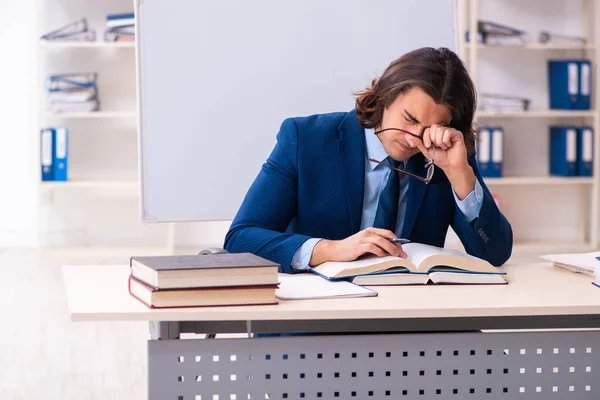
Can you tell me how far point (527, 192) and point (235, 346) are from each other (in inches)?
176

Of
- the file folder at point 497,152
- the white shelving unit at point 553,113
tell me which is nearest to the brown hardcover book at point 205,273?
the white shelving unit at point 553,113

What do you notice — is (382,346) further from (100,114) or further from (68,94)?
(68,94)

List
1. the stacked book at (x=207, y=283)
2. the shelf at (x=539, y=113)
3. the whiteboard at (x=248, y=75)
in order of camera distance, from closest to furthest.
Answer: the stacked book at (x=207, y=283)
the whiteboard at (x=248, y=75)
the shelf at (x=539, y=113)

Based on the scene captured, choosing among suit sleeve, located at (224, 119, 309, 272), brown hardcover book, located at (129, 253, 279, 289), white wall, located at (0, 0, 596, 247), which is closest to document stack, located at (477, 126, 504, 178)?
white wall, located at (0, 0, 596, 247)

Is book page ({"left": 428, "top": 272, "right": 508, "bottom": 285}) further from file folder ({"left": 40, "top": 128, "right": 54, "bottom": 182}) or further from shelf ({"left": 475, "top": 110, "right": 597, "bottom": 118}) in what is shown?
file folder ({"left": 40, "top": 128, "right": 54, "bottom": 182})

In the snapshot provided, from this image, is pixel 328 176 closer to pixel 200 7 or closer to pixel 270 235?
pixel 270 235

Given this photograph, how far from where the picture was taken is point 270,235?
1.67m

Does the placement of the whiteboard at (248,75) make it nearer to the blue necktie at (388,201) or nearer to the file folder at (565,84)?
the blue necktie at (388,201)

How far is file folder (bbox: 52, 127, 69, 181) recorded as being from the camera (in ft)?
15.9

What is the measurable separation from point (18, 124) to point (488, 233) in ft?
13.2

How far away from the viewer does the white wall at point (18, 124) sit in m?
5.12

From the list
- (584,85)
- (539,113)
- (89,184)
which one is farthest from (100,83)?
(584,85)

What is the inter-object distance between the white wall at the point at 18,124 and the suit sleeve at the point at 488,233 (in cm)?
384

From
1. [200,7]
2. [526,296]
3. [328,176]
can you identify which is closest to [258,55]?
[200,7]
